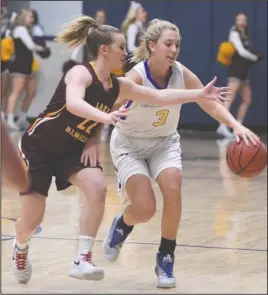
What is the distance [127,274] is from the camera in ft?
15.6

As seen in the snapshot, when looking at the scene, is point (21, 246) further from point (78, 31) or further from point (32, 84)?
point (32, 84)

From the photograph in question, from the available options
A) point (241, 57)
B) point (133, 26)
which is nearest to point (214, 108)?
point (133, 26)

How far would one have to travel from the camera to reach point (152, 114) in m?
4.84

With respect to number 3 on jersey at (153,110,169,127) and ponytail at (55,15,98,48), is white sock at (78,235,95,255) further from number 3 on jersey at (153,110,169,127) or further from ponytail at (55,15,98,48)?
ponytail at (55,15,98,48)

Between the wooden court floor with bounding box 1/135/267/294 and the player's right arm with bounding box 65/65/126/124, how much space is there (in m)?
0.92

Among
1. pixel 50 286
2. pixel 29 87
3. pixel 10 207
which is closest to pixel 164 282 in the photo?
pixel 50 286

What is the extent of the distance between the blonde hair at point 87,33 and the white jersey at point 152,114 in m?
0.37

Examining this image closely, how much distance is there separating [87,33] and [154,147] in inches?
29.8

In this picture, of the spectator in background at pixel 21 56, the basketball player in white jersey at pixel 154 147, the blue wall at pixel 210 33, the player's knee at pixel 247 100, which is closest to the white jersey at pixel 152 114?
the basketball player in white jersey at pixel 154 147

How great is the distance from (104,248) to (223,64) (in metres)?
10.4

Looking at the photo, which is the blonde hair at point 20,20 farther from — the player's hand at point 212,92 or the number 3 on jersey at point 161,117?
the player's hand at point 212,92

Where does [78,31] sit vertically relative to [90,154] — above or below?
above

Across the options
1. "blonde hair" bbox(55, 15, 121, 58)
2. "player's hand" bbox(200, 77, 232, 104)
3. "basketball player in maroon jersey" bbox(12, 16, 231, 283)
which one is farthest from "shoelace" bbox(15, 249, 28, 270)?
"player's hand" bbox(200, 77, 232, 104)

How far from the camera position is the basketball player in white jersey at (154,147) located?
4.63 metres
